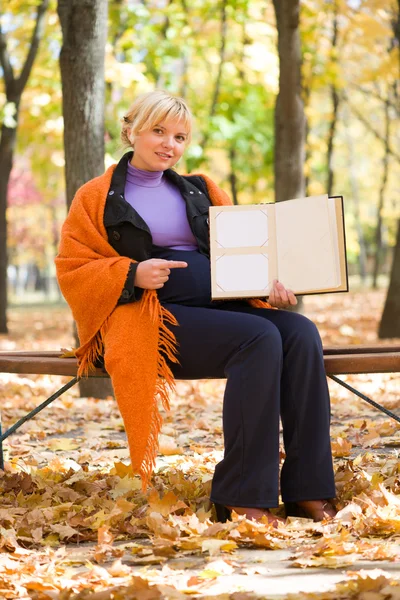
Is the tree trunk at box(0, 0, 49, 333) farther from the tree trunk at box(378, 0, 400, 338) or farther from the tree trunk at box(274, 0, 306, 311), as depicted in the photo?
the tree trunk at box(378, 0, 400, 338)

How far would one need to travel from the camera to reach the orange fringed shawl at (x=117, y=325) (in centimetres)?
346

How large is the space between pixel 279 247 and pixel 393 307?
7.35 meters

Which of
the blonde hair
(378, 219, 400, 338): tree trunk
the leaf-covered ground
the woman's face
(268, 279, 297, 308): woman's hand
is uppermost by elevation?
the blonde hair

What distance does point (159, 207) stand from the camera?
3.88 meters

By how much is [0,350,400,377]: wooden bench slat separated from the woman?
0.13 metres

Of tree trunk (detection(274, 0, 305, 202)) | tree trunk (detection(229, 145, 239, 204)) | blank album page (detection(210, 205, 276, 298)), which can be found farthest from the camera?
tree trunk (detection(229, 145, 239, 204))

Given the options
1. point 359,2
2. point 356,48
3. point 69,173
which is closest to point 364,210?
point 356,48

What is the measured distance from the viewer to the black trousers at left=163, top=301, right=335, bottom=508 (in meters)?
3.20

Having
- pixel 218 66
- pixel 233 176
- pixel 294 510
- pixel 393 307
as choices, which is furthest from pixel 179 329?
pixel 233 176

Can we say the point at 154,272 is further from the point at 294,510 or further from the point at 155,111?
the point at 294,510

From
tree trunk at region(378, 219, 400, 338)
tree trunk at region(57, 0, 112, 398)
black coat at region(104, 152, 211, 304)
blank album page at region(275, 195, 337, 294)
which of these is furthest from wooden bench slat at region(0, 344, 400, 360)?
tree trunk at region(378, 219, 400, 338)

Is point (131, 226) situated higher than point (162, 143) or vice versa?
point (162, 143)

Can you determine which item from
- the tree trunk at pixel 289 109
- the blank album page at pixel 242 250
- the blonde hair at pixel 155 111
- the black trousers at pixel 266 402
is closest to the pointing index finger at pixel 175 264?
the blank album page at pixel 242 250

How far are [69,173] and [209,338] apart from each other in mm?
3239
